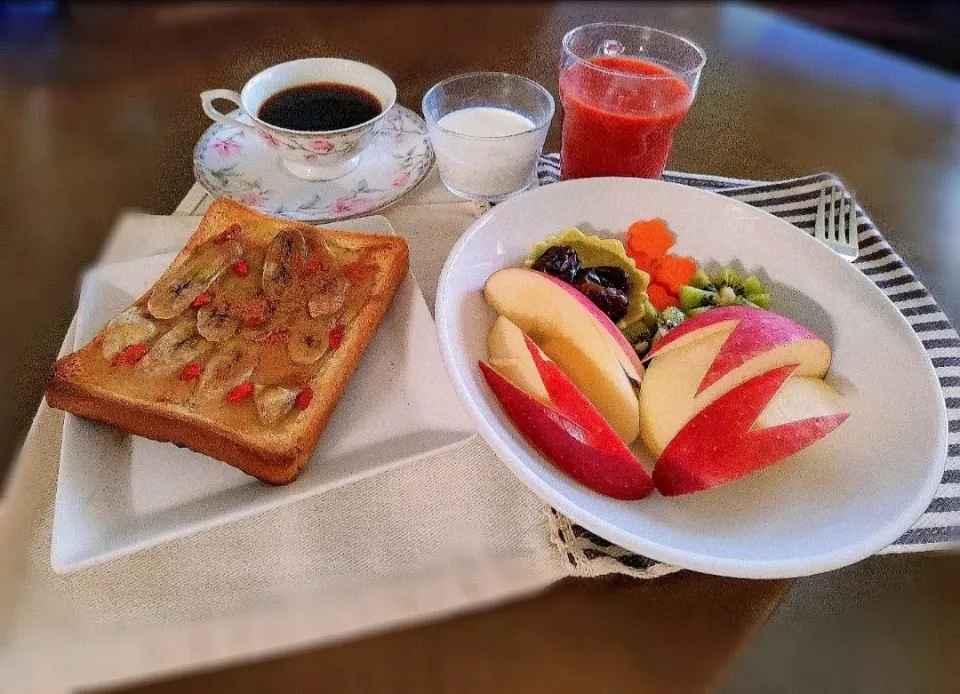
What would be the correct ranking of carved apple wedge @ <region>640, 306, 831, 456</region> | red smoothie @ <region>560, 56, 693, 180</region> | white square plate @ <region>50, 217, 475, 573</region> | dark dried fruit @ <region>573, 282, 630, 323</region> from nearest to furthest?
white square plate @ <region>50, 217, 475, 573</region>
carved apple wedge @ <region>640, 306, 831, 456</region>
dark dried fruit @ <region>573, 282, 630, 323</region>
red smoothie @ <region>560, 56, 693, 180</region>

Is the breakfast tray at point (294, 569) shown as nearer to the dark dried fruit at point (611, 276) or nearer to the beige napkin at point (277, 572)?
the beige napkin at point (277, 572)

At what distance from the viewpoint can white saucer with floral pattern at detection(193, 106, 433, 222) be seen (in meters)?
1.15

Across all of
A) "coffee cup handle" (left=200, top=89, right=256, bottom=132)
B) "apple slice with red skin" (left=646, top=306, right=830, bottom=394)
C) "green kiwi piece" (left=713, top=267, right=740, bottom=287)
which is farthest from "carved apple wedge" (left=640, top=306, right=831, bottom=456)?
"coffee cup handle" (left=200, top=89, right=256, bottom=132)

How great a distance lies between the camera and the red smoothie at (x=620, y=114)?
1102 mm

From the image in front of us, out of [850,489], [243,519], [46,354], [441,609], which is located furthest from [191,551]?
[850,489]

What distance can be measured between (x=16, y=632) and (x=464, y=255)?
0.66 metres

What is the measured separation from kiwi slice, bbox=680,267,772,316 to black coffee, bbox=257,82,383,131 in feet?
2.09

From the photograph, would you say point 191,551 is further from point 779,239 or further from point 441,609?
point 779,239

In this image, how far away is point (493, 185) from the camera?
1178 millimetres

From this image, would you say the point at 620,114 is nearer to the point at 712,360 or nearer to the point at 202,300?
the point at 712,360

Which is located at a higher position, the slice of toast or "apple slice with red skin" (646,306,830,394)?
"apple slice with red skin" (646,306,830,394)

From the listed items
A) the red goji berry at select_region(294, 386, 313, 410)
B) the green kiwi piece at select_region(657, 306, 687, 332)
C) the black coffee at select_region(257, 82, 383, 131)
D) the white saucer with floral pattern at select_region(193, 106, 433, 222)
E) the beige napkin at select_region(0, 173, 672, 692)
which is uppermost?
the black coffee at select_region(257, 82, 383, 131)

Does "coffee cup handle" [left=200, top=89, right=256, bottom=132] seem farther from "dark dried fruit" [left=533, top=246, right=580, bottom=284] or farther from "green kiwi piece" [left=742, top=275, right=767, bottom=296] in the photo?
"green kiwi piece" [left=742, top=275, right=767, bottom=296]

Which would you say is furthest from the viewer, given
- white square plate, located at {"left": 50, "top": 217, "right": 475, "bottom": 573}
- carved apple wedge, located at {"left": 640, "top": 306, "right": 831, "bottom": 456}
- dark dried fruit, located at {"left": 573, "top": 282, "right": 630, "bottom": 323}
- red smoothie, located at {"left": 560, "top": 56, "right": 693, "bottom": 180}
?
red smoothie, located at {"left": 560, "top": 56, "right": 693, "bottom": 180}
